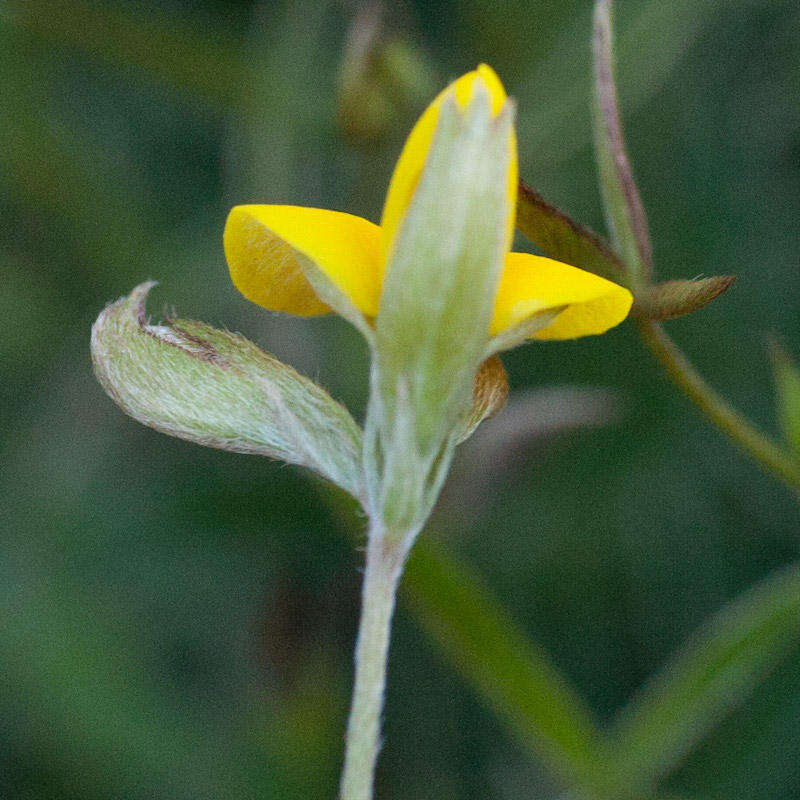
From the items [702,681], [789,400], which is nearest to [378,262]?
[789,400]

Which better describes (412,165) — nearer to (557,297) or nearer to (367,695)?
(557,297)

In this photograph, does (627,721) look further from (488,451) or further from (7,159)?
(7,159)

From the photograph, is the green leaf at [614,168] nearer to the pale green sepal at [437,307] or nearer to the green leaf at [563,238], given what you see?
the green leaf at [563,238]

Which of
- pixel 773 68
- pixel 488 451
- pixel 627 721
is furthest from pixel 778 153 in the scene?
pixel 627 721

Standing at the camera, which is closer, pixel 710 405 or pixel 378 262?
pixel 378 262

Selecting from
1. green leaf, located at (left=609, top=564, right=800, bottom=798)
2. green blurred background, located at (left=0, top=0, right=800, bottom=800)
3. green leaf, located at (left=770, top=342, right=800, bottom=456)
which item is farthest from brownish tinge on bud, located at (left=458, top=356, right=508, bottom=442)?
green blurred background, located at (left=0, top=0, right=800, bottom=800)
